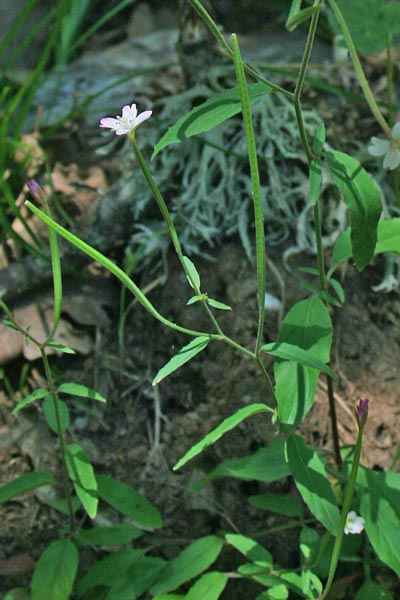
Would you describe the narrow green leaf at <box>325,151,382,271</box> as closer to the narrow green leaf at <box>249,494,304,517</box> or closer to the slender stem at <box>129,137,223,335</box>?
the slender stem at <box>129,137,223,335</box>

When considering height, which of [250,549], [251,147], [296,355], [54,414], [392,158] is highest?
[251,147]

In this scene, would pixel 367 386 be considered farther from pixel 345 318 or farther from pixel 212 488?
pixel 212 488

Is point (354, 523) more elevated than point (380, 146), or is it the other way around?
point (380, 146)

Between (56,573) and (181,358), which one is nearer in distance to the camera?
(181,358)

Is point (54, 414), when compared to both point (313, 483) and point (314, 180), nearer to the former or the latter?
point (313, 483)

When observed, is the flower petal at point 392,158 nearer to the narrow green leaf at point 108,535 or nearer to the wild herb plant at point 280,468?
the wild herb plant at point 280,468

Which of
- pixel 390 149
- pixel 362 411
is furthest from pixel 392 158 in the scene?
pixel 362 411

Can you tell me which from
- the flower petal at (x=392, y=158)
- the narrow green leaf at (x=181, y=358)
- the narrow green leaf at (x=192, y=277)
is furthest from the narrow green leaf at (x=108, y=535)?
the flower petal at (x=392, y=158)

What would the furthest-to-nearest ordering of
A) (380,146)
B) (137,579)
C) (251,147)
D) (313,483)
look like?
1. (137,579)
2. (380,146)
3. (313,483)
4. (251,147)

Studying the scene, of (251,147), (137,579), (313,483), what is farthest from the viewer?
(137,579)
